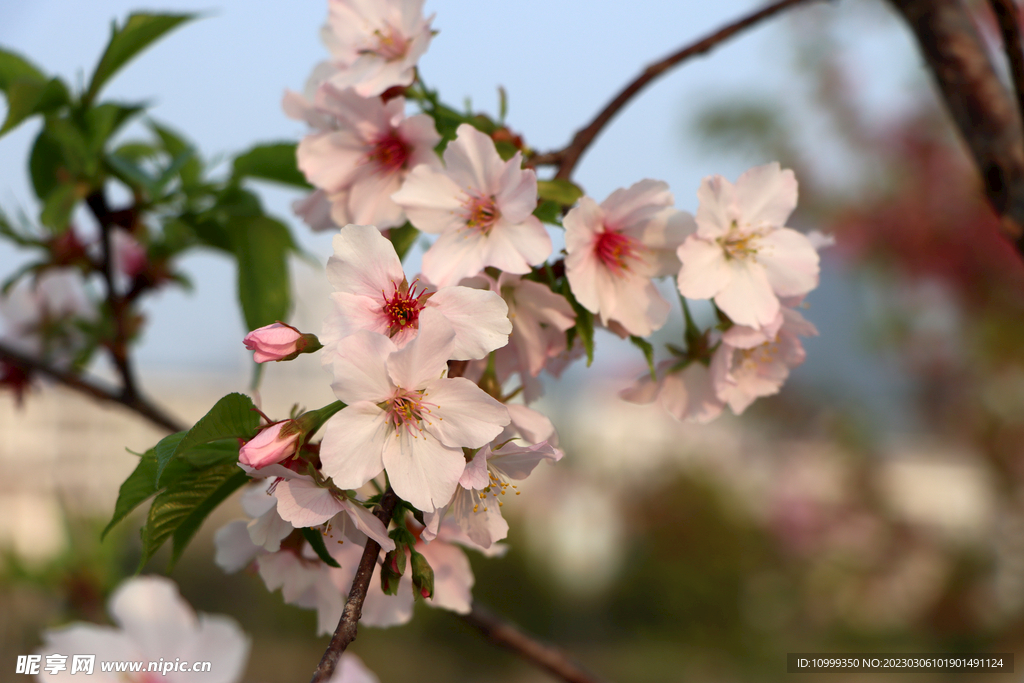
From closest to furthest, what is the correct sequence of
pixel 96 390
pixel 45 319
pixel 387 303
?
pixel 387 303
pixel 96 390
pixel 45 319

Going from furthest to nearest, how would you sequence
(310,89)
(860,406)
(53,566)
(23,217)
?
(860,406) → (53,566) → (23,217) → (310,89)

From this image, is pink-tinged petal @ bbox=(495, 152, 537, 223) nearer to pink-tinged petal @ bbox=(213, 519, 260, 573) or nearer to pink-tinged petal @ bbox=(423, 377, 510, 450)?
pink-tinged petal @ bbox=(423, 377, 510, 450)

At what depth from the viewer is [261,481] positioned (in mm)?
Answer: 529

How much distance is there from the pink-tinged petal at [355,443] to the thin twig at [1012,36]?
57 centimetres

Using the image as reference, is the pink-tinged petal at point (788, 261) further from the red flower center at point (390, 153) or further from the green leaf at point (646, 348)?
the red flower center at point (390, 153)

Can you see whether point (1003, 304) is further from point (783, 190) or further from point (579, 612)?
point (579, 612)

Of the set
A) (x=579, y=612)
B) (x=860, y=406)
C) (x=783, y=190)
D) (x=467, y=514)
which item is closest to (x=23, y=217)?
(x=467, y=514)

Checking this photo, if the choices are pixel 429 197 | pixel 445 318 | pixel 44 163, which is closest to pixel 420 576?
pixel 445 318

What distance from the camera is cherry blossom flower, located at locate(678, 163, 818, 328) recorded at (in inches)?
22.3

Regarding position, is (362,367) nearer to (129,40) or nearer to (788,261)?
(788,261)

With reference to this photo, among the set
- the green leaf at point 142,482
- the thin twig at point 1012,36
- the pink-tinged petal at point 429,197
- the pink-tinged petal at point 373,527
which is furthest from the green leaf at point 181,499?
the thin twig at point 1012,36

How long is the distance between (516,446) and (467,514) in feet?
0.22

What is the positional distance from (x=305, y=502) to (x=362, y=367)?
0.29 feet

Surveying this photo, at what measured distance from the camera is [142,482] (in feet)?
1.48
